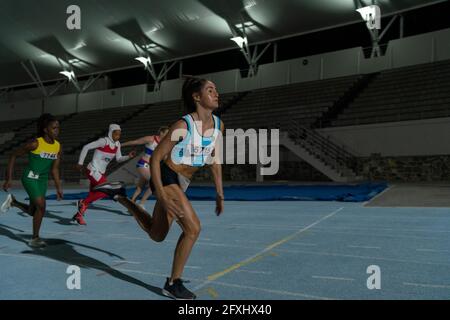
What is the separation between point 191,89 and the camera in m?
3.10

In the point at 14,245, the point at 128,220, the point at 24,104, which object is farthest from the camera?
the point at 24,104

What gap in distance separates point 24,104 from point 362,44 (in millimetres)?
31888

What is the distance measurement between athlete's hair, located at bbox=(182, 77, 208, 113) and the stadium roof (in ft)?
64.3

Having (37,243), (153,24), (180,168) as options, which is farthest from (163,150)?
(153,24)

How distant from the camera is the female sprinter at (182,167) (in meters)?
2.82

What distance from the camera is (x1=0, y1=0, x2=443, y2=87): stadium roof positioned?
70.0ft

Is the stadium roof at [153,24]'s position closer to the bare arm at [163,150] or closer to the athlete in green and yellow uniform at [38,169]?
the athlete in green and yellow uniform at [38,169]

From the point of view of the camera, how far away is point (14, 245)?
5.04 meters

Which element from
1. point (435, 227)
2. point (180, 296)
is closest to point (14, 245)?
point (180, 296)

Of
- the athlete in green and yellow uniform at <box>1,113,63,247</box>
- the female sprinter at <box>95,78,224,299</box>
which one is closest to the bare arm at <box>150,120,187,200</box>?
the female sprinter at <box>95,78,224,299</box>

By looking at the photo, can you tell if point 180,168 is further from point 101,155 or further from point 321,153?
point 321,153

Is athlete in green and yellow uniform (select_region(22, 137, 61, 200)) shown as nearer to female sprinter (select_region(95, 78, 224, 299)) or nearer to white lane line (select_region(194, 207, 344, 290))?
female sprinter (select_region(95, 78, 224, 299))

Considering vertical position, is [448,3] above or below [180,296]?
above
